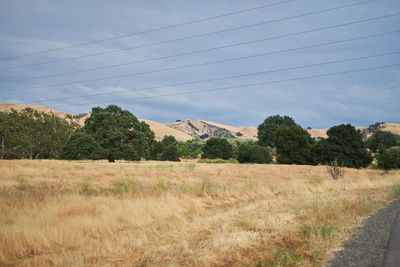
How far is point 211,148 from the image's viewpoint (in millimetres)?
78438

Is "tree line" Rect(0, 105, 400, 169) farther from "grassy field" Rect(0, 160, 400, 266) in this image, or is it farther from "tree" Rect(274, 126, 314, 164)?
"grassy field" Rect(0, 160, 400, 266)

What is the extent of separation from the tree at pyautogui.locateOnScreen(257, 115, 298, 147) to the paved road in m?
89.7

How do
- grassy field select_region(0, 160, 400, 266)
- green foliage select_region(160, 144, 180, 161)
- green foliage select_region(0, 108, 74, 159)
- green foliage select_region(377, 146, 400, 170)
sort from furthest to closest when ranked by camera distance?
green foliage select_region(160, 144, 180, 161), green foliage select_region(0, 108, 74, 159), green foliage select_region(377, 146, 400, 170), grassy field select_region(0, 160, 400, 266)

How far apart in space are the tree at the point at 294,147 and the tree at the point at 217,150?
55.8ft

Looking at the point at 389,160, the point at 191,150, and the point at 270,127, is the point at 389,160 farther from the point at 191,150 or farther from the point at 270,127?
the point at 191,150

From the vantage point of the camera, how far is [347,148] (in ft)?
183

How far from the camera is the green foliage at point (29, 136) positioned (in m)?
67.2

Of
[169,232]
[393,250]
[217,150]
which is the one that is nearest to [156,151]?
[217,150]

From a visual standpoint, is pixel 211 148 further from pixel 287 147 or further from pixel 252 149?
pixel 287 147

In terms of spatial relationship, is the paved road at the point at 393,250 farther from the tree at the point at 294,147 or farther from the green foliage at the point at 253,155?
the green foliage at the point at 253,155

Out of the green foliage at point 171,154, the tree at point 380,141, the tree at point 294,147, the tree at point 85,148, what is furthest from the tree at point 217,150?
the tree at point 380,141

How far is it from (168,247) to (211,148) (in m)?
71.5

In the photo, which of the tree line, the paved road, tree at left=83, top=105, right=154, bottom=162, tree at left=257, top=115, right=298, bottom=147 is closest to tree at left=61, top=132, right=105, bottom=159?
the tree line

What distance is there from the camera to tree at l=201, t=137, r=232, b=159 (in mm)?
77375
